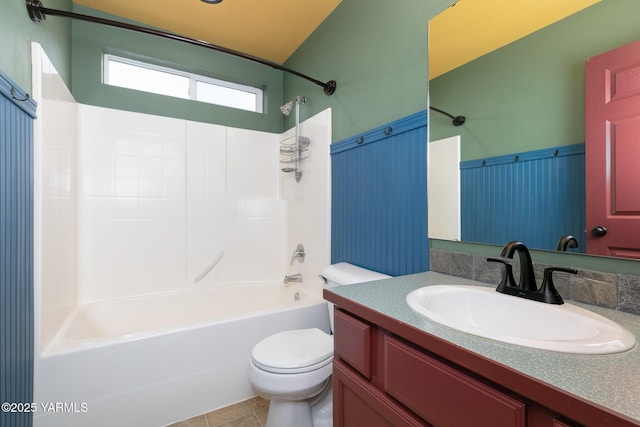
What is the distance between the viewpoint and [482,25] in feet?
3.66

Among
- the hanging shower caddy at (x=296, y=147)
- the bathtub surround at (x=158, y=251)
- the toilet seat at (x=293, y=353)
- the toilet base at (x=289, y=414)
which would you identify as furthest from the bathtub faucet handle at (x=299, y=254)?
the toilet base at (x=289, y=414)

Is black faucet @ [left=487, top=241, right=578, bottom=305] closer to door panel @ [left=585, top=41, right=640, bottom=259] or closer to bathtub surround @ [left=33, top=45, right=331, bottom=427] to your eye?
door panel @ [left=585, top=41, right=640, bottom=259]

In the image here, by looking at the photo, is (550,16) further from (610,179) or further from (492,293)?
(492,293)

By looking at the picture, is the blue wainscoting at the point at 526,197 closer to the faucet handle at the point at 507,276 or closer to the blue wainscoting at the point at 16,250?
the faucet handle at the point at 507,276

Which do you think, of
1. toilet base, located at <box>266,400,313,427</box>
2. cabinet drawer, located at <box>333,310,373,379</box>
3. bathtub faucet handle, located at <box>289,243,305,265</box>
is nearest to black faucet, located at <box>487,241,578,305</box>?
cabinet drawer, located at <box>333,310,373,379</box>

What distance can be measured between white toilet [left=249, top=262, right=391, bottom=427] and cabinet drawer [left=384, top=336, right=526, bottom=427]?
2.07 feet

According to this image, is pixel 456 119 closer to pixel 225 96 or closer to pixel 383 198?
pixel 383 198

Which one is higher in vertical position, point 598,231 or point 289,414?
point 598,231

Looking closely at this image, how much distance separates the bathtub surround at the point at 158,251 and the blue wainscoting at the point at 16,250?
0.08 meters

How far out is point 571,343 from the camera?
0.54 meters

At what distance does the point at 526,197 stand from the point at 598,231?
0.21 meters

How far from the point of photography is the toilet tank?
1.51 metres

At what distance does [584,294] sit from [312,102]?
80.9 inches

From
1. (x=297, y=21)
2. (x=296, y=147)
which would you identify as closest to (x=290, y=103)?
(x=296, y=147)
